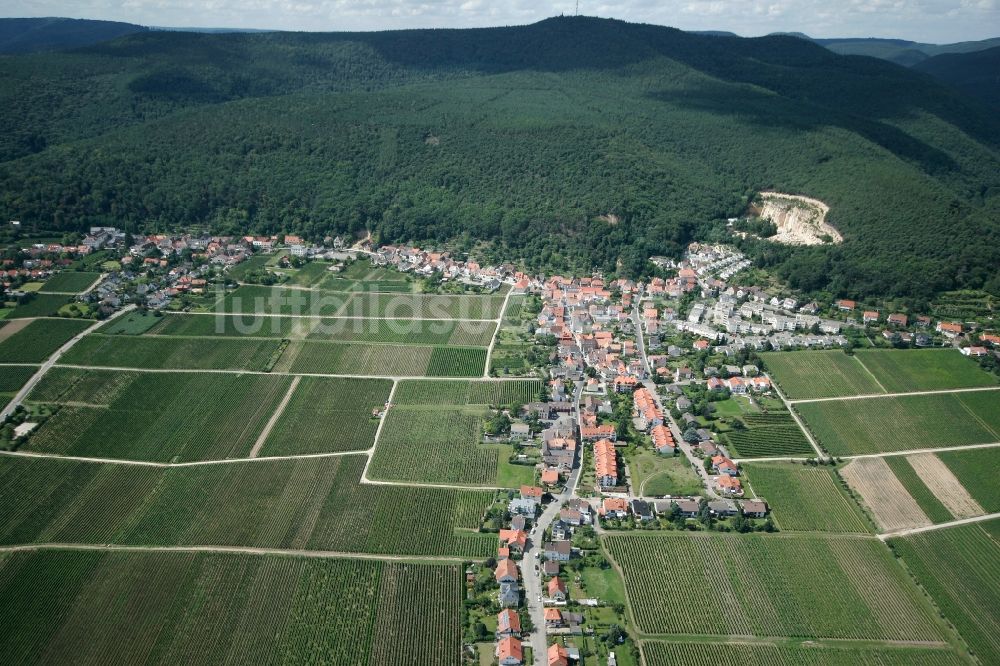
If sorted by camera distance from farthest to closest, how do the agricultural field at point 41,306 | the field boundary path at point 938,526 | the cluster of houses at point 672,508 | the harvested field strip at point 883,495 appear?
the agricultural field at point 41,306, the cluster of houses at point 672,508, the harvested field strip at point 883,495, the field boundary path at point 938,526

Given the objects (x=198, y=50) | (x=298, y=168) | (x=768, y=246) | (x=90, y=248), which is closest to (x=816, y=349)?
(x=768, y=246)

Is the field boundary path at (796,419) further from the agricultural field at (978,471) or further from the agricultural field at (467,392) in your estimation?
the agricultural field at (467,392)

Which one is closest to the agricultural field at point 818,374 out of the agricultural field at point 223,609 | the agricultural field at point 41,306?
the agricultural field at point 223,609

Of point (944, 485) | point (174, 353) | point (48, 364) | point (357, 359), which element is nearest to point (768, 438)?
point (944, 485)

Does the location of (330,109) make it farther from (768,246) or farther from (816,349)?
(816,349)

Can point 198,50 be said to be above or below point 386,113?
above

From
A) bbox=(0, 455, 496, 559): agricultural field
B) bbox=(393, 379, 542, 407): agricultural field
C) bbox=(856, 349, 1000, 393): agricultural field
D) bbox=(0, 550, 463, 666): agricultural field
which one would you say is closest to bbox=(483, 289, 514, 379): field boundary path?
bbox=(393, 379, 542, 407): agricultural field

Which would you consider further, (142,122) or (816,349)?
(142,122)

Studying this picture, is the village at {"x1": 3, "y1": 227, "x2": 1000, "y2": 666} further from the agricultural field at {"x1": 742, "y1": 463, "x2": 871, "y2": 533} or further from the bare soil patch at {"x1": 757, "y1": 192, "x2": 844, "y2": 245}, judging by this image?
the bare soil patch at {"x1": 757, "y1": 192, "x2": 844, "y2": 245}
